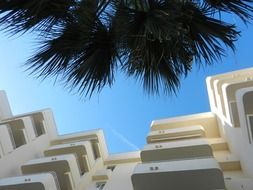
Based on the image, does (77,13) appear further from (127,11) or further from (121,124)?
(121,124)

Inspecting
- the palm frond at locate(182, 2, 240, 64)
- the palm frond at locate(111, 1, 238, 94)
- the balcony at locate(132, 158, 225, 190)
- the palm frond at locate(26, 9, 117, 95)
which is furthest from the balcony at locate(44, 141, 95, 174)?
the palm frond at locate(182, 2, 240, 64)

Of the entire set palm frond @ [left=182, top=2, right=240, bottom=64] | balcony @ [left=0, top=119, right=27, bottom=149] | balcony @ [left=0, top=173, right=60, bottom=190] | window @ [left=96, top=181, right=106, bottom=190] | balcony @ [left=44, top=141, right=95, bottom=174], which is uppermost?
palm frond @ [left=182, top=2, right=240, bottom=64]

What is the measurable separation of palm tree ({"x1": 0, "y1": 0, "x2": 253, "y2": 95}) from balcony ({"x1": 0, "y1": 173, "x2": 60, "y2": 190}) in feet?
8.92

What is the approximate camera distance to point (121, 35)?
11.2 ft

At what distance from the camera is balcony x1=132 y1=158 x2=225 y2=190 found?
4.45m

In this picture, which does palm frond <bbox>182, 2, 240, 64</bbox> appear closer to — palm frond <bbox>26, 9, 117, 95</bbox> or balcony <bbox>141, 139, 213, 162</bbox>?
palm frond <bbox>26, 9, 117, 95</bbox>

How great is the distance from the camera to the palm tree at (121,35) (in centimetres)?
317

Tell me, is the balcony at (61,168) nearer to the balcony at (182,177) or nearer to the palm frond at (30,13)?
the balcony at (182,177)


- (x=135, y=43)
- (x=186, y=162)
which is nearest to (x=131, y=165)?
(x=186, y=162)

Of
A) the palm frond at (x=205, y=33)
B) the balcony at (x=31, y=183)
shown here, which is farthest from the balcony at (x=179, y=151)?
the palm frond at (x=205, y=33)

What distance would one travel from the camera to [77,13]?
10.4ft

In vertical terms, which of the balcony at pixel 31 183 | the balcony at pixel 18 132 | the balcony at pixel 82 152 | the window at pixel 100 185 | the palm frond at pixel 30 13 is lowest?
the window at pixel 100 185

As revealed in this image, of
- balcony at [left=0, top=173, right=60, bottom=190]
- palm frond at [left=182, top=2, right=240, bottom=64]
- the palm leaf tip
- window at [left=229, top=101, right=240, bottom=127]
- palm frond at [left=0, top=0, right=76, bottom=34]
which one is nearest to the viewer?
palm frond at [left=0, top=0, right=76, bottom=34]

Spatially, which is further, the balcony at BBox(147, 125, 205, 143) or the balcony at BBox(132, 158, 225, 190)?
the balcony at BBox(147, 125, 205, 143)
